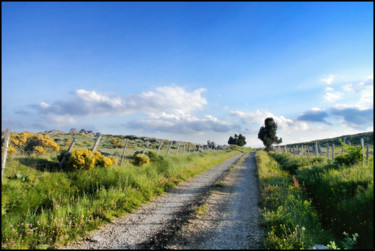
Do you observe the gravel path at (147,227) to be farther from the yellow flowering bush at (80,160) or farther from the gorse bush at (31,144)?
the gorse bush at (31,144)

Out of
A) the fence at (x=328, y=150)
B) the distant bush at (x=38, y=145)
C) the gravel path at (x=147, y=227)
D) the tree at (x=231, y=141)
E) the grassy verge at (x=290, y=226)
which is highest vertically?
the tree at (x=231, y=141)

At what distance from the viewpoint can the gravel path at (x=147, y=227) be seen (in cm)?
517

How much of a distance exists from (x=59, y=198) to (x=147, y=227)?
3909mm

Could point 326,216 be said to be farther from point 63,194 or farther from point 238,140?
point 238,140

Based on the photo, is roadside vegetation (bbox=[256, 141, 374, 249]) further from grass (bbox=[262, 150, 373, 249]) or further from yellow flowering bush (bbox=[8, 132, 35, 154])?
yellow flowering bush (bbox=[8, 132, 35, 154])

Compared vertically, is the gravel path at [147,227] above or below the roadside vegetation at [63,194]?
below

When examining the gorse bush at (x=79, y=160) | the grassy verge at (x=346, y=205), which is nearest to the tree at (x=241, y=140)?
the grassy verge at (x=346, y=205)

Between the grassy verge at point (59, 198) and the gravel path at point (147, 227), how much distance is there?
37 cm

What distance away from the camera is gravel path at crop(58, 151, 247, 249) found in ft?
17.0

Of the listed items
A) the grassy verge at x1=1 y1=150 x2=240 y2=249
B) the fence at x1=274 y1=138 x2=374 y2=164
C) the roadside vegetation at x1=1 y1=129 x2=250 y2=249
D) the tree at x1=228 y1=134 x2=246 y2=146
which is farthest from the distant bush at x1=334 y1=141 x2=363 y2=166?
the tree at x1=228 y1=134 x2=246 y2=146

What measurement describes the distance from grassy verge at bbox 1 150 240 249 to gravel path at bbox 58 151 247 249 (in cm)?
37

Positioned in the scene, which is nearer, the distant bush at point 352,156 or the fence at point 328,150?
the distant bush at point 352,156

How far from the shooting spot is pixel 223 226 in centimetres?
620

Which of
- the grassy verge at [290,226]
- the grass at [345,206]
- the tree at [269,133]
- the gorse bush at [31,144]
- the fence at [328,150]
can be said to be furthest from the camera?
the tree at [269,133]
